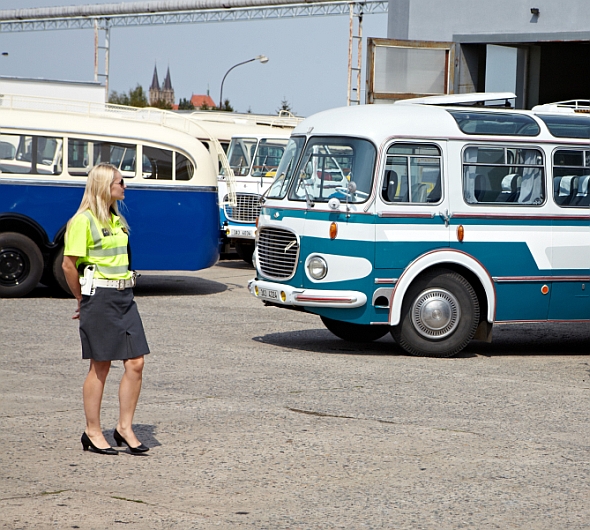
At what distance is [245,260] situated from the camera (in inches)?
886

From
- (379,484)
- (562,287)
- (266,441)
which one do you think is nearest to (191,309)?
(562,287)

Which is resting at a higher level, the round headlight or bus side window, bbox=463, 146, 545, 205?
bus side window, bbox=463, 146, 545, 205

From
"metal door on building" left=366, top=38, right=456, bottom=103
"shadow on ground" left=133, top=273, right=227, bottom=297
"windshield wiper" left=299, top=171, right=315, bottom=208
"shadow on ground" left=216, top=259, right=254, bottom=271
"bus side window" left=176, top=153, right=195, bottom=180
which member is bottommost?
"shadow on ground" left=216, top=259, right=254, bottom=271

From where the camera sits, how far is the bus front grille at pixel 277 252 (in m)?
11.3

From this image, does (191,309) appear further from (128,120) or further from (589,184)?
(589,184)

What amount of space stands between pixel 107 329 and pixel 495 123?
6014 millimetres

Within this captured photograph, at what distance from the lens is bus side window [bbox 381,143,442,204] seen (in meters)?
11.1

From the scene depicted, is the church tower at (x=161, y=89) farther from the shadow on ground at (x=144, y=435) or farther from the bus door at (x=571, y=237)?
the shadow on ground at (x=144, y=435)

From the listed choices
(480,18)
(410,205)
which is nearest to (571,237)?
(410,205)

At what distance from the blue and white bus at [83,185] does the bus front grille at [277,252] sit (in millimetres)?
4295

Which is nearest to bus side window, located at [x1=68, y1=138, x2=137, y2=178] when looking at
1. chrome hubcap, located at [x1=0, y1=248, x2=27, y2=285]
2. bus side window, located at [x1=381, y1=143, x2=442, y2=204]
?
chrome hubcap, located at [x1=0, y1=248, x2=27, y2=285]

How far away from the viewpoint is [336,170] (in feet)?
37.2

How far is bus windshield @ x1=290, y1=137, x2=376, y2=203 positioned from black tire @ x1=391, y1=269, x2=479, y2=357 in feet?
3.54

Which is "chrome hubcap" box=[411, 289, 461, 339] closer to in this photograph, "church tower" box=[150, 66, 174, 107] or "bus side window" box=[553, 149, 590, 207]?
"bus side window" box=[553, 149, 590, 207]
